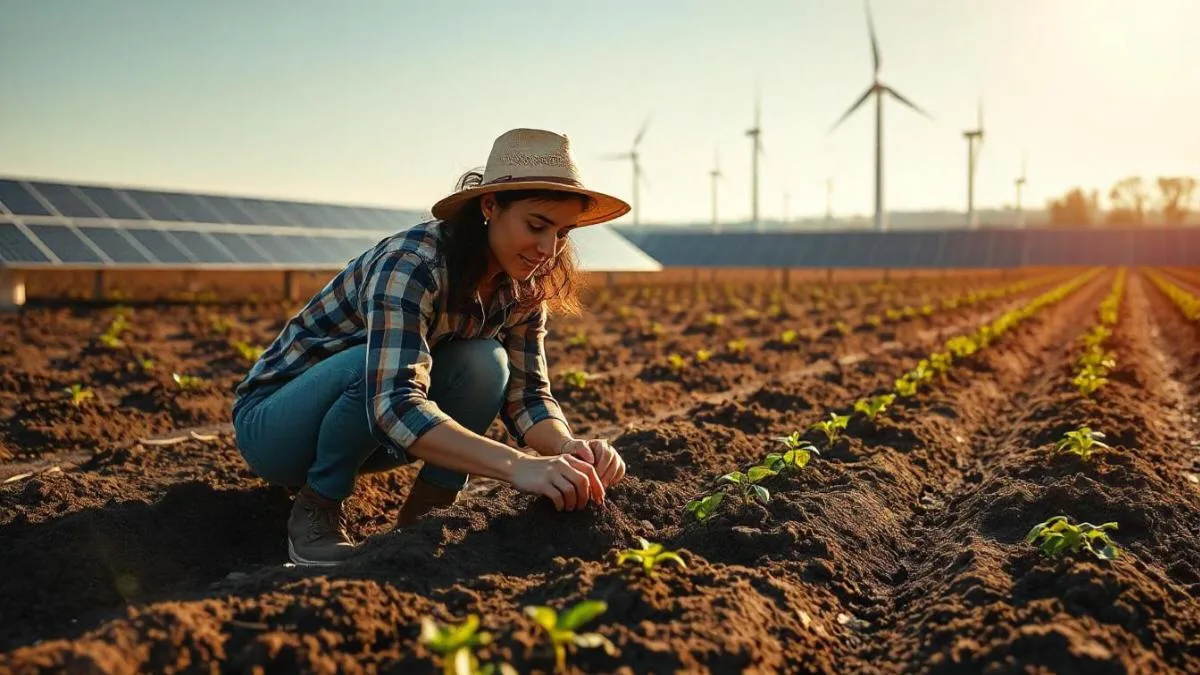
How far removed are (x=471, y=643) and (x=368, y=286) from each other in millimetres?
1707

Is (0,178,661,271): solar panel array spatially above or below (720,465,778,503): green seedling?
above

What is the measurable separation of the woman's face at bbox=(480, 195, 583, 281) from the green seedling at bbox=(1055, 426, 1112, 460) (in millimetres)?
2968

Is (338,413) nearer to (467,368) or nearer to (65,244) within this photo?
(467,368)

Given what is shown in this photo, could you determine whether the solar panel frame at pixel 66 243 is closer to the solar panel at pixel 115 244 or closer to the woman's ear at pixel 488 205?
the solar panel at pixel 115 244

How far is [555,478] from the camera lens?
3.21 m

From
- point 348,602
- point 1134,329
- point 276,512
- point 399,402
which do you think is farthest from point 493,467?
point 1134,329

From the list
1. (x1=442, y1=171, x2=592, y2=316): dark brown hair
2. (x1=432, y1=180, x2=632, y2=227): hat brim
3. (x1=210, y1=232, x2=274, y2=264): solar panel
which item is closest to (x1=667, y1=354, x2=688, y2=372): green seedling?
(x1=432, y1=180, x2=632, y2=227): hat brim

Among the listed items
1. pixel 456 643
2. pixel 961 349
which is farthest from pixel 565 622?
pixel 961 349

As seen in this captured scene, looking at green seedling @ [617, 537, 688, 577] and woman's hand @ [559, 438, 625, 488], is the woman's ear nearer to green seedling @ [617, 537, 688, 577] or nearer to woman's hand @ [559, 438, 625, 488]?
woman's hand @ [559, 438, 625, 488]

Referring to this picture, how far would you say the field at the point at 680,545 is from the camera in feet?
8.86

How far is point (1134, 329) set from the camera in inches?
638

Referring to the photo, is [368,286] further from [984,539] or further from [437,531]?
[984,539]

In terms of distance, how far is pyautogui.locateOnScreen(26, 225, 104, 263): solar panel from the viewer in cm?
1675

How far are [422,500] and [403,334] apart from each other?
1.03 meters
